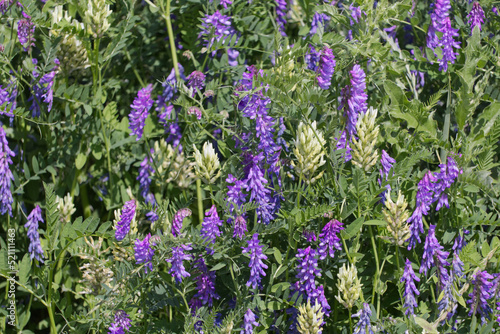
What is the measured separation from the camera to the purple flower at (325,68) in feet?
6.13

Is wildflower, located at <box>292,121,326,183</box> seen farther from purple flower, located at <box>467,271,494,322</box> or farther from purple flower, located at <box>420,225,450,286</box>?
purple flower, located at <box>467,271,494,322</box>

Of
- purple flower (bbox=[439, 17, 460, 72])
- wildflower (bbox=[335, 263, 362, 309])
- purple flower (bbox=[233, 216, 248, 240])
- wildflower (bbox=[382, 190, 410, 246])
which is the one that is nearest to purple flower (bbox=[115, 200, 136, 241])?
purple flower (bbox=[233, 216, 248, 240])

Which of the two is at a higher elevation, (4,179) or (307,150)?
(307,150)

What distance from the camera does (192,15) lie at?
105 inches

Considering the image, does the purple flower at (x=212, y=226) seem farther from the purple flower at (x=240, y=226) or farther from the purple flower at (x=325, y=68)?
the purple flower at (x=325, y=68)

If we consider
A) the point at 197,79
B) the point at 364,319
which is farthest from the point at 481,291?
the point at 197,79

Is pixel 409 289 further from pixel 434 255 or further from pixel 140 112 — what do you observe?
pixel 140 112

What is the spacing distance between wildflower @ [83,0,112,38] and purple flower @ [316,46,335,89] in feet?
2.99

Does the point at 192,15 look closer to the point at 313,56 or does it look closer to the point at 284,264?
the point at 313,56

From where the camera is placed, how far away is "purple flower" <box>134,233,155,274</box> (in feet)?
5.98

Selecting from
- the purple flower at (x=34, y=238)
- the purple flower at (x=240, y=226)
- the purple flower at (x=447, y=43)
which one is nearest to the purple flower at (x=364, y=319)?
the purple flower at (x=240, y=226)

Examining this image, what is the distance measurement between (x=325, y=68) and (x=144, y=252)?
0.85m

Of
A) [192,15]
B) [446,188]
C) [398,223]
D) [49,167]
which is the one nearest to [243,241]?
[398,223]

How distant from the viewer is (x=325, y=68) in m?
1.88
